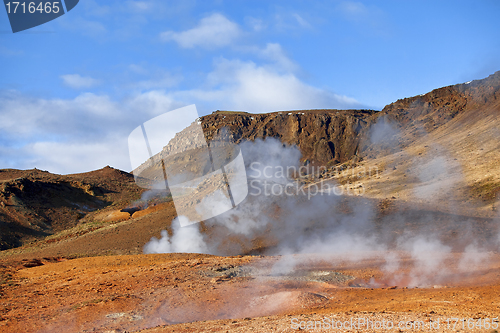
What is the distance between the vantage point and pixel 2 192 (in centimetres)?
3700

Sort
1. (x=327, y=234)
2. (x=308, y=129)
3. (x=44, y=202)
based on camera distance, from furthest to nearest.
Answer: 1. (x=308, y=129)
2. (x=44, y=202)
3. (x=327, y=234)

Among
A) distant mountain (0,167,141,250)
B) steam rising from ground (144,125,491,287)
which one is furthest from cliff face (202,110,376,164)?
steam rising from ground (144,125,491,287)

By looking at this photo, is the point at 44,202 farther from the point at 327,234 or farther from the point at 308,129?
the point at 308,129

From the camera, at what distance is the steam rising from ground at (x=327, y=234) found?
14.3 meters

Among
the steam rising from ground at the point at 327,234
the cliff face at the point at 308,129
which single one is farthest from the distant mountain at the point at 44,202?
the cliff face at the point at 308,129

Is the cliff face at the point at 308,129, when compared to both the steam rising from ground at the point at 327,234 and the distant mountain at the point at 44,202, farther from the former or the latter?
the steam rising from ground at the point at 327,234

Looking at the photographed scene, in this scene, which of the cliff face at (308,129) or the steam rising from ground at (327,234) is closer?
the steam rising from ground at (327,234)

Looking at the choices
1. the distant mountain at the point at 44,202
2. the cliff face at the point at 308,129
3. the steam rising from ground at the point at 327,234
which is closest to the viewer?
the steam rising from ground at the point at 327,234

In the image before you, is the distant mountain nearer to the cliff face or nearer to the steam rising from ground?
the steam rising from ground

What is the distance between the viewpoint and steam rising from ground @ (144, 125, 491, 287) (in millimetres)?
14328

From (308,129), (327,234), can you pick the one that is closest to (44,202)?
(327,234)

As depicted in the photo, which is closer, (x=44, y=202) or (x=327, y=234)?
(x=327, y=234)

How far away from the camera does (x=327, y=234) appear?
1950 centimetres

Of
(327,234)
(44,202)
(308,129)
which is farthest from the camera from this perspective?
(308,129)
